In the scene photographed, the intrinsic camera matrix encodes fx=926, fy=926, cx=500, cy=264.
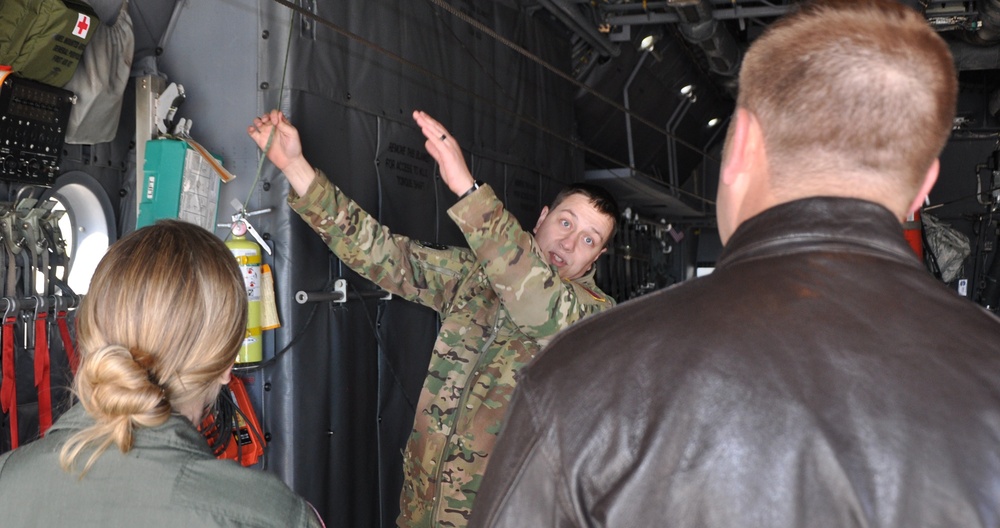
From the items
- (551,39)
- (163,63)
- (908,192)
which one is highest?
(551,39)

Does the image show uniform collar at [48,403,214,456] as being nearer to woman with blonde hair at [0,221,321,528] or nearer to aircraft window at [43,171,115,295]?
woman with blonde hair at [0,221,321,528]

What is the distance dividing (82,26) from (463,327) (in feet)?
5.60

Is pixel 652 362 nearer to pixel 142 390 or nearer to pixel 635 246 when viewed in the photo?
pixel 142 390

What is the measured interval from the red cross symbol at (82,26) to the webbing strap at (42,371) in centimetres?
97

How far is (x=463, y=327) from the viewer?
3512mm

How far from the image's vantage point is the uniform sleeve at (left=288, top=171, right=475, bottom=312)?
338 centimetres

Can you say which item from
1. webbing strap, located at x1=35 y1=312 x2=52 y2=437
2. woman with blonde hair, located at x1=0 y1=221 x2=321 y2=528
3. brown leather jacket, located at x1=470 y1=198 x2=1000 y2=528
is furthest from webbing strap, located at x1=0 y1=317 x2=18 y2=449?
brown leather jacket, located at x1=470 y1=198 x2=1000 y2=528

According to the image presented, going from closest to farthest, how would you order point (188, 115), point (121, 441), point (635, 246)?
point (121, 441) < point (188, 115) < point (635, 246)

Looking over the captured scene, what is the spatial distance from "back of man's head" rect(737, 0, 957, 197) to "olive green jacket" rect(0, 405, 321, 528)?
3.39 ft

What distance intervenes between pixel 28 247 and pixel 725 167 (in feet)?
8.54

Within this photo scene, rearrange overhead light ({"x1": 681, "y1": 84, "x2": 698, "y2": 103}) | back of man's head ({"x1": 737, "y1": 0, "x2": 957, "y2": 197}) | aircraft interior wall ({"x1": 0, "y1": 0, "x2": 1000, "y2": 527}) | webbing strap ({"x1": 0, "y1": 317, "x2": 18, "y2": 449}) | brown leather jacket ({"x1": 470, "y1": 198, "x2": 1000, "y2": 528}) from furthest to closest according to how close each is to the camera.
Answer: overhead light ({"x1": 681, "y1": 84, "x2": 698, "y2": 103})
aircraft interior wall ({"x1": 0, "y1": 0, "x2": 1000, "y2": 527})
webbing strap ({"x1": 0, "y1": 317, "x2": 18, "y2": 449})
back of man's head ({"x1": 737, "y1": 0, "x2": 957, "y2": 197})
brown leather jacket ({"x1": 470, "y1": 198, "x2": 1000, "y2": 528})

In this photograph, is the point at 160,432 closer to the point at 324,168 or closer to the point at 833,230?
the point at 833,230

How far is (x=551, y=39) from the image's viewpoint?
7.01 m

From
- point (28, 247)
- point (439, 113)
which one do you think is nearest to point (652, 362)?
point (28, 247)
